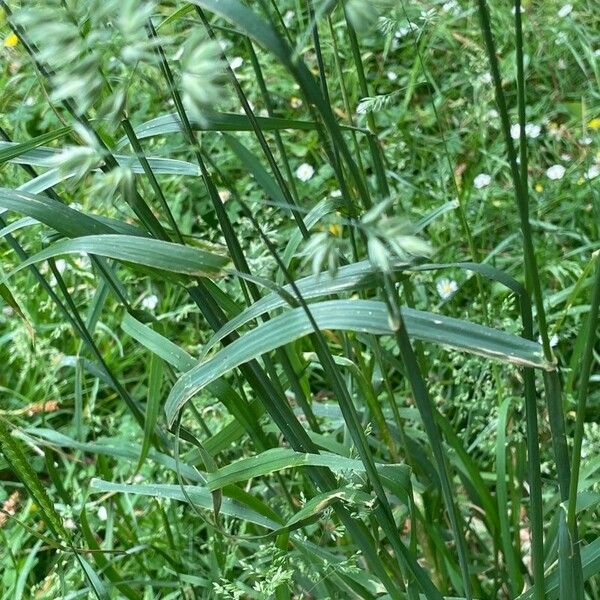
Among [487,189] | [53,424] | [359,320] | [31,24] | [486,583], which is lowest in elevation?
[486,583]

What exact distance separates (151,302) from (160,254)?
1049 mm

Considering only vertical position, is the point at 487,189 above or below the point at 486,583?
above

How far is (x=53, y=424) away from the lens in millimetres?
1644

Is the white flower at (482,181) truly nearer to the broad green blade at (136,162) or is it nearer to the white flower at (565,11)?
the white flower at (565,11)

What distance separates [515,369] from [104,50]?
0.83m

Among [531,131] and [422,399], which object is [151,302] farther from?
[422,399]

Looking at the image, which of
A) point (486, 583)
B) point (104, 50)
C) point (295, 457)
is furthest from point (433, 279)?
point (104, 50)

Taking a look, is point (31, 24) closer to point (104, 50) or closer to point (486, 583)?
point (104, 50)

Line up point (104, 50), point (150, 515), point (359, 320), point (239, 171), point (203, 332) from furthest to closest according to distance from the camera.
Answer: point (239, 171)
point (203, 332)
point (150, 515)
point (359, 320)
point (104, 50)

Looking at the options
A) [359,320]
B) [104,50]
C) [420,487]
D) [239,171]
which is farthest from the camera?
[239,171]

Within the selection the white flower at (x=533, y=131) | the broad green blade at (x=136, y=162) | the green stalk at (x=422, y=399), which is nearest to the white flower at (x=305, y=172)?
the white flower at (x=533, y=131)

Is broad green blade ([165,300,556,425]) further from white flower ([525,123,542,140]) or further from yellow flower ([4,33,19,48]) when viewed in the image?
white flower ([525,123,542,140])

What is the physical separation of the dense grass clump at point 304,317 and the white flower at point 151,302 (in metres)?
0.01

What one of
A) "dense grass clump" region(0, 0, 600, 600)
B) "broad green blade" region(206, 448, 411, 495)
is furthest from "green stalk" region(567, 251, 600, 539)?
"broad green blade" region(206, 448, 411, 495)
